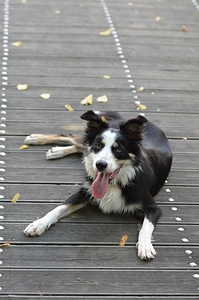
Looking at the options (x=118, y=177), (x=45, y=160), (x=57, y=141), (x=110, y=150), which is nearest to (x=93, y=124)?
(x=110, y=150)

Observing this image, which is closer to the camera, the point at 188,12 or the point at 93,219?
the point at 93,219

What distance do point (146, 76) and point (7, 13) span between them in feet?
8.23

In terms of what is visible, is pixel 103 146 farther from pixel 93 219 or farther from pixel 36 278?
pixel 36 278

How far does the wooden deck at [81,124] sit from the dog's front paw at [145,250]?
1.8 inches

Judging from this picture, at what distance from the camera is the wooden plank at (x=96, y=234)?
372cm

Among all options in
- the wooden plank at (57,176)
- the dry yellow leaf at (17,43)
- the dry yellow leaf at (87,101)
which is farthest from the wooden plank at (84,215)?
the dry yellow leaf at (17,43)

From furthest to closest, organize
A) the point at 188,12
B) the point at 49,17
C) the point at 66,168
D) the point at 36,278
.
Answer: the point at 188,12
the point at 49,17
the point at 66,168
the point at 36,278

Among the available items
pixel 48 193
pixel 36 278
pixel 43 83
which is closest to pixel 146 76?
pixel 43 83

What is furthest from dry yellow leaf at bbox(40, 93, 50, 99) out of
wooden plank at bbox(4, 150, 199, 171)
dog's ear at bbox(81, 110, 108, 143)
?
dog's ear at bbox(81, 110, 108, 143)

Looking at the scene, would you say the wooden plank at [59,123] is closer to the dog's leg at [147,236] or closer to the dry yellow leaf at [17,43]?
the dog's leg at [147,236]

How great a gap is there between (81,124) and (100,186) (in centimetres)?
137

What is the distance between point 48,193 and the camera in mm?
4219

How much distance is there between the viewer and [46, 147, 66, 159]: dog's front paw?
464cm

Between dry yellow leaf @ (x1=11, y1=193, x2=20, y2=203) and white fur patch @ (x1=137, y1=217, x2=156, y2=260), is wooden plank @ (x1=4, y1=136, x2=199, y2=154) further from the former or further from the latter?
white fur patch @ (x1=137, y1=217, x2=156, y2=260)
